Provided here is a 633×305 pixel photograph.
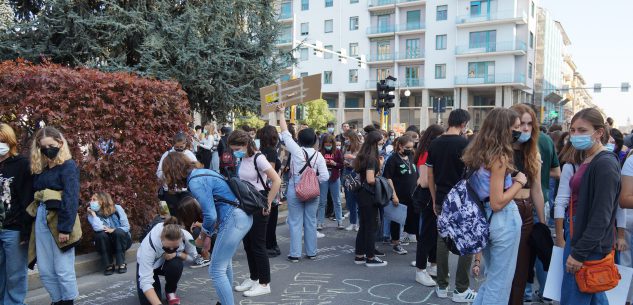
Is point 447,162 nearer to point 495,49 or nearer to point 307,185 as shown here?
point 307,185

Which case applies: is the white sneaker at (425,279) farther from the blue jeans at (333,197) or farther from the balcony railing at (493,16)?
the balcony railing at (493,16)

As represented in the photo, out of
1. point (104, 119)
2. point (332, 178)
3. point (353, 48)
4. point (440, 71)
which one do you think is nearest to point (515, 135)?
point (104, 119)

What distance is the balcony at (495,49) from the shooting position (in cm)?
4412

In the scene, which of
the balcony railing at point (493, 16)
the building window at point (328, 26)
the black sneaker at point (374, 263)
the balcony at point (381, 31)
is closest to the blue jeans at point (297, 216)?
the black sneaker at point (374, 263)

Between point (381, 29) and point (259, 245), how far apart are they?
47.4 m

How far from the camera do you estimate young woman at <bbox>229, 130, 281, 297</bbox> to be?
4826 mm

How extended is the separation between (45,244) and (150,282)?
94 cm

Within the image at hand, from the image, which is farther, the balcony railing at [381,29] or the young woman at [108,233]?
the balcony railing at [381,29]

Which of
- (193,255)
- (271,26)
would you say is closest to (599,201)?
(193,255)

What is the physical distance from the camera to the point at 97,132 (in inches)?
249

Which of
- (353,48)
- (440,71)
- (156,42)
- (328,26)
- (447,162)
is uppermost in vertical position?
(328,26)

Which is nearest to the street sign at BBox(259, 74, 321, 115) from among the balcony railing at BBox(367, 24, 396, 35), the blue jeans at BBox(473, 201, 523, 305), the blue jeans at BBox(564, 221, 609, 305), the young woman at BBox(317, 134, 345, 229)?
the young woman at BBox(317, 134, 345, 229)

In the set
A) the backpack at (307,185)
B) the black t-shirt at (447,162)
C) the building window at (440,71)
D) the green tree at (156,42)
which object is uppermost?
the building window at (440,71)

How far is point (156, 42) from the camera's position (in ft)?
44.8
